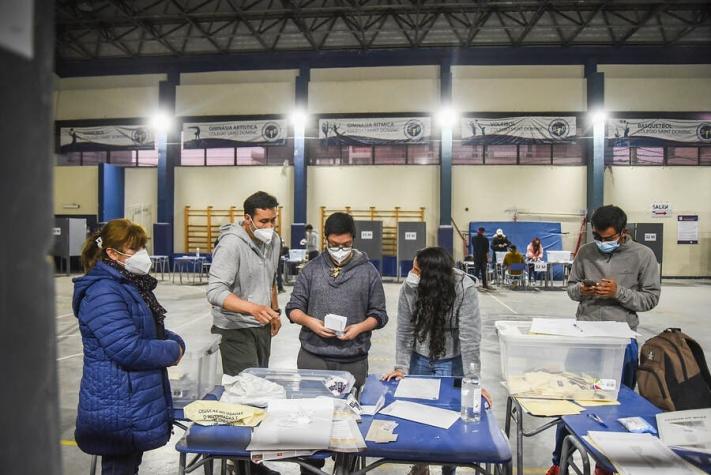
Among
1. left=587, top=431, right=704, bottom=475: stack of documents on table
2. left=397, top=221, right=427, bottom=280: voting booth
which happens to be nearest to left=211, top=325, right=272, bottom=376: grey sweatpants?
left=587, top=431, right=704, bottom=475: stack of documents on table

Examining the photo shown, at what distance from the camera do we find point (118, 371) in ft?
6.19

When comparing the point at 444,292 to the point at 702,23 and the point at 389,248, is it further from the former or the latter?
the point at 702,23

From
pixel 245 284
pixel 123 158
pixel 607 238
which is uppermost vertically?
pixel 123 158

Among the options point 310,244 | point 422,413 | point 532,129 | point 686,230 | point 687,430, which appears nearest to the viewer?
point 687,430

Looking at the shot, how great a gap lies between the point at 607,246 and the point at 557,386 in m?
1.09

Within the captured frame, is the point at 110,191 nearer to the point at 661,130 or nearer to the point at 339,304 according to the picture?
the point at 339,304

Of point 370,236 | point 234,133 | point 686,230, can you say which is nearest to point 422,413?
point 370,236

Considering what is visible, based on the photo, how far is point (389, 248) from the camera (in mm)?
14773

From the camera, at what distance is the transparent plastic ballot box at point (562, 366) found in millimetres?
2293

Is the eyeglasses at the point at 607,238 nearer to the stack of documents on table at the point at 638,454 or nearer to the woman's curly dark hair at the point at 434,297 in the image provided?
the woman's curly dark hair at the point at 434,297

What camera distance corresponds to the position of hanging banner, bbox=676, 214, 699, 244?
554 inches

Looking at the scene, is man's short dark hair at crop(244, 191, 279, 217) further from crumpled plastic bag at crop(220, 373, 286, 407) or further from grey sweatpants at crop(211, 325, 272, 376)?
crumpled plastic bag at crop(220, 373, 286, 407)

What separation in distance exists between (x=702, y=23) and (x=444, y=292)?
14.7 m

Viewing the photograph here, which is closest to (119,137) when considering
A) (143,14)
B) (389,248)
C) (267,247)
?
(143,14)
